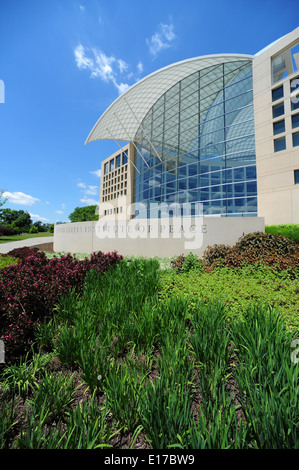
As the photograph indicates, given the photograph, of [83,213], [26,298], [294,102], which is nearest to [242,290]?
[26,298]

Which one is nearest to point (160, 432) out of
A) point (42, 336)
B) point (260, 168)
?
point (42, 336)

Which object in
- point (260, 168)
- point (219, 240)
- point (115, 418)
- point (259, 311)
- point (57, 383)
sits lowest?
point (115, 418)

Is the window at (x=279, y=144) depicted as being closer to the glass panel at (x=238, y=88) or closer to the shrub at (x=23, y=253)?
the glass panel at (x=238, y=88)

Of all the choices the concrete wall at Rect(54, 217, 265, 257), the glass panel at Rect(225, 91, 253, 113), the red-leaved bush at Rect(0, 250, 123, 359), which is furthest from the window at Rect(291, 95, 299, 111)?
the red-leaved bush at Rect(0, 250, 123, 359)

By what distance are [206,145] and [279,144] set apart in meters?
6.86

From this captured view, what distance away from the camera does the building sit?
44.6ft

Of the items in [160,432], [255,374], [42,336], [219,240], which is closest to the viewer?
[160,432]

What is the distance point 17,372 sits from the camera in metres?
2.14

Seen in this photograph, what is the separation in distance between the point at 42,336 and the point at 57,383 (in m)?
1.18

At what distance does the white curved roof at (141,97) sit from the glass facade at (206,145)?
0.92 meters

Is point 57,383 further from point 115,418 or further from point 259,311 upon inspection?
point 259,311

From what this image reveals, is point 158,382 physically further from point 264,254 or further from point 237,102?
point 237,102

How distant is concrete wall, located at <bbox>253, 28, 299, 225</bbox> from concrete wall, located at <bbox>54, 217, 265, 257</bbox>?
491 centimetres

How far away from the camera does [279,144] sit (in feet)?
46.0
